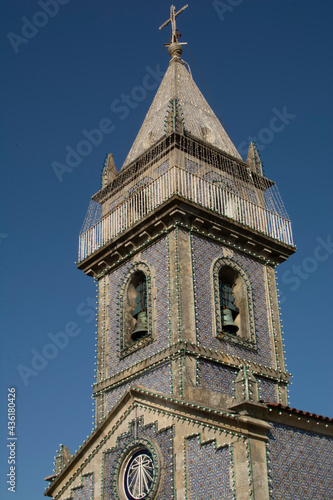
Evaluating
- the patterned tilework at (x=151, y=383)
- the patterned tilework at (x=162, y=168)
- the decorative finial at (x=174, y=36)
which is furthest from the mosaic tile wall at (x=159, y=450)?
the decorative finial at (x=174, y=36)

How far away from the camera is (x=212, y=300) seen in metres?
19.8

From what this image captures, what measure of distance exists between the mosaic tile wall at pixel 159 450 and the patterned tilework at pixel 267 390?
→ 3.59 meters

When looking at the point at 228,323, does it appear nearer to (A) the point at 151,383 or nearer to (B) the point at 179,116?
(A) the point at 151,383

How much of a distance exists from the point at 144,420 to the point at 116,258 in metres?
6.11

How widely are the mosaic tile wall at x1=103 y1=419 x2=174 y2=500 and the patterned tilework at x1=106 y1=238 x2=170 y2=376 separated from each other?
7.97 feet

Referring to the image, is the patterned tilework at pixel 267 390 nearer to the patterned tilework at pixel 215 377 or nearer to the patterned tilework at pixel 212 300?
the patterned tilework at pixel 212 300

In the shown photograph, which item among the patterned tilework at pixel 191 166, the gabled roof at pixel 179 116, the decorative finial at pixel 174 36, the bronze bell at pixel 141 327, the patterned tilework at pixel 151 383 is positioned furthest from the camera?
the decorative finial at pixel 174 36

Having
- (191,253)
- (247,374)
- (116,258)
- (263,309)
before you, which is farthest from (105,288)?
(247,374)

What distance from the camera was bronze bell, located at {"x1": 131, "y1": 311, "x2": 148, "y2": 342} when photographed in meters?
20.0

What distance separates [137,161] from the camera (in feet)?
75.9

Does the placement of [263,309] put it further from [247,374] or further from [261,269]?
[247,374]

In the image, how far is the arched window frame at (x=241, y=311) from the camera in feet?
64.2

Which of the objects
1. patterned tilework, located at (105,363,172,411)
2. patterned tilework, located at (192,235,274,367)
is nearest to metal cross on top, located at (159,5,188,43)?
patterned tilework, located at (192,235,274,367)

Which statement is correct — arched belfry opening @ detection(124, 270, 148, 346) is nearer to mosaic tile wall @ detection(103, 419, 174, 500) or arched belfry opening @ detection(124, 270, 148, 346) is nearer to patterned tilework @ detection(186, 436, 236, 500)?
mosaic tile wall @ detection(103, 419, 174, 500)
